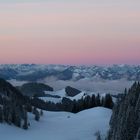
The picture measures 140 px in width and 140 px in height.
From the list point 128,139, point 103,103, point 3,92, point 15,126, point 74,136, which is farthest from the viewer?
point 103,103

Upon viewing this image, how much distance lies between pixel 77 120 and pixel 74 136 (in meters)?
25.3

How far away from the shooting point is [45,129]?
112 m

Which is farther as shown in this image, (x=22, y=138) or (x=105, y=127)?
(x=105, y=127)

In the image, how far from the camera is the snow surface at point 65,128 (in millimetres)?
100625

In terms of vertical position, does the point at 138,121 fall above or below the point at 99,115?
above

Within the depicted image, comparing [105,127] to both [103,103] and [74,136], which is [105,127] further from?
[103,103]

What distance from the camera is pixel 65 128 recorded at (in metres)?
113

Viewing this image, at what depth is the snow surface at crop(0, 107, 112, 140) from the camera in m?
101

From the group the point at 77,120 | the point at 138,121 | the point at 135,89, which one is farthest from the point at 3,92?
the point at 138,121

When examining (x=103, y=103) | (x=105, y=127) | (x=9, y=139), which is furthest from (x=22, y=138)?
(x=103, y=103)

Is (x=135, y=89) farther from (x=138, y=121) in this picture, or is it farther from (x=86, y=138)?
(x=138, y=121)

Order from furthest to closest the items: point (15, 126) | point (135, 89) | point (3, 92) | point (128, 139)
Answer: point (3, 92) < point (15, 126) < point (135, 89) < point (128, 139)

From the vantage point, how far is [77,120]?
126m

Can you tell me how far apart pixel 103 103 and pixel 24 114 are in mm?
52098
